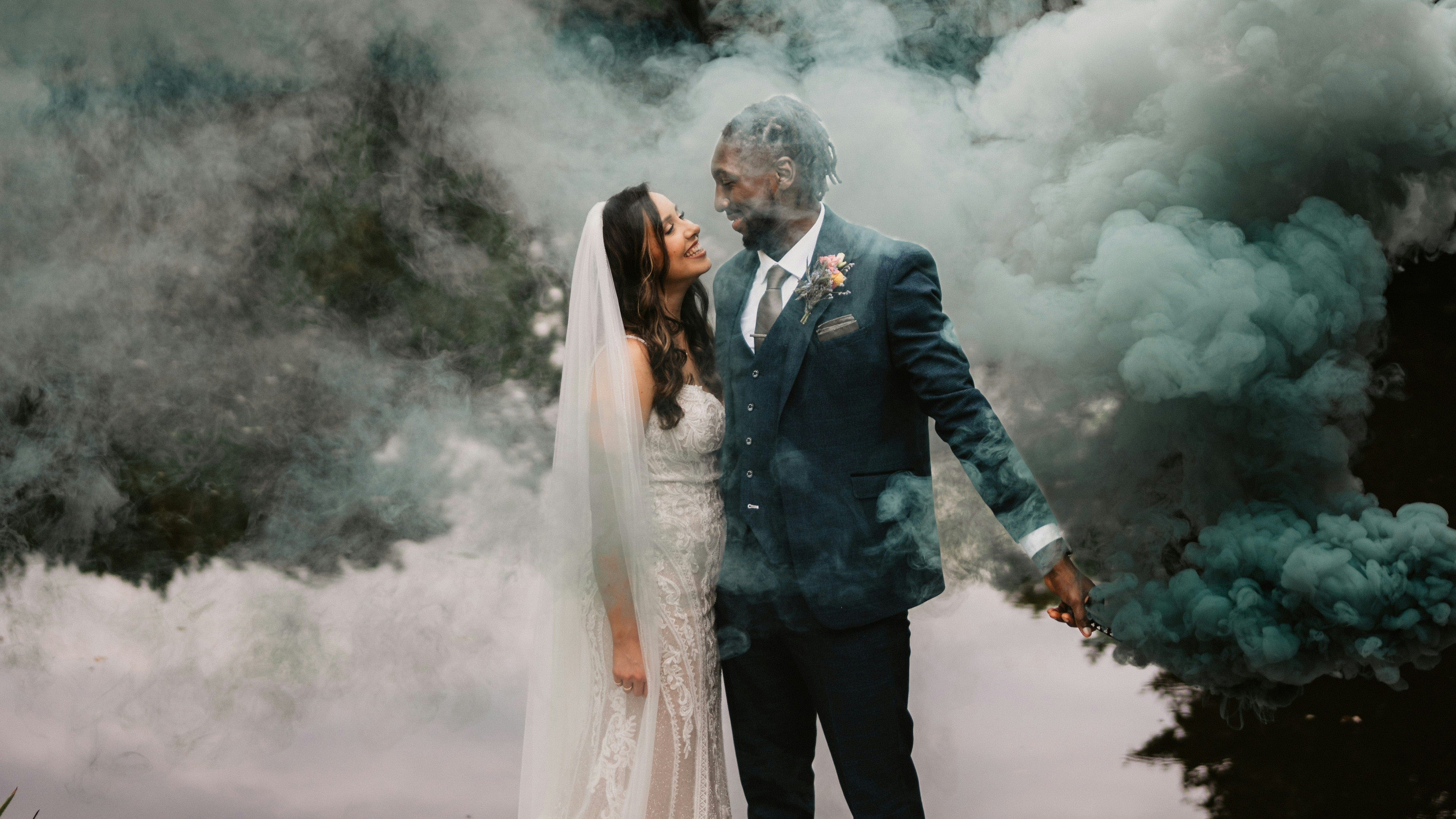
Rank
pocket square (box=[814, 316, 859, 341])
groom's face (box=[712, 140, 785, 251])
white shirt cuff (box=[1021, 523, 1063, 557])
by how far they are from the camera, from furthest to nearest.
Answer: groom's face (box=[712, 140, 785, 251]) < pocket square (box=[814, 316, 859, 341]) < white shirt cuff (box=[1021, 523, 1063, 557])

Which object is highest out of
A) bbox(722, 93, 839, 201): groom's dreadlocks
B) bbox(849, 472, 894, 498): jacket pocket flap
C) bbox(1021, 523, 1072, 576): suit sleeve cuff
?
bbox(722, 93, 839, 201): groom's dreadlocks

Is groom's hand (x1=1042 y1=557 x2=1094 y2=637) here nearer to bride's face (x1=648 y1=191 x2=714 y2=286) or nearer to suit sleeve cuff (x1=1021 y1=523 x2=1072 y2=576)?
suit sleeve cuff (x1=1021 y1=523 x2=1072 y2=576)

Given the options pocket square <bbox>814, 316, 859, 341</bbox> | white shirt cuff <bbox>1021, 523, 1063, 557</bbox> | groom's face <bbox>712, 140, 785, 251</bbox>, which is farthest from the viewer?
groom's face <bbox>712, 140, 785, 251</bbox>

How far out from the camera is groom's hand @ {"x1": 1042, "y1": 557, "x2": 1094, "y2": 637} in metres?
2.27

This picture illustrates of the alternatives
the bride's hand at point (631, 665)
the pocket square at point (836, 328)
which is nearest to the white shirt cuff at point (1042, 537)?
the pocket square at point (836, 328)

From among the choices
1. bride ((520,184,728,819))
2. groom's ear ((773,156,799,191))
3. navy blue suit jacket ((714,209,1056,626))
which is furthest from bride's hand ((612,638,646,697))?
groom's ear ((773,156,799,191))

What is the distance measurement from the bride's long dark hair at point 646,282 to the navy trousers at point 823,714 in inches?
26.0

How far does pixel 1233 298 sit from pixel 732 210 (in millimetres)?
1256

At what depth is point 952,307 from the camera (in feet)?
10.9

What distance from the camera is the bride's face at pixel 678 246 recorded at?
8.48 ft

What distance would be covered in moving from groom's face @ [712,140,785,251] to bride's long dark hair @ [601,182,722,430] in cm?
20

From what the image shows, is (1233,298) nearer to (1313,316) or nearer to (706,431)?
(1313,316)

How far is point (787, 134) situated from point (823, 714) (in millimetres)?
1484

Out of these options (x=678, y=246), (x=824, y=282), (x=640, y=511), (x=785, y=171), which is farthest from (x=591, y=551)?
(x=785, y=171)
